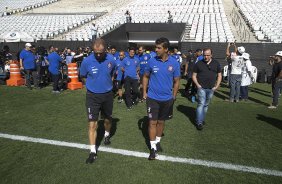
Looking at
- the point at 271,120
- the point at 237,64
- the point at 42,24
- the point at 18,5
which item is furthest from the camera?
the point at 18,5

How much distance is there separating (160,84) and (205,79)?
6.63 feet

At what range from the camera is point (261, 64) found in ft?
58.2

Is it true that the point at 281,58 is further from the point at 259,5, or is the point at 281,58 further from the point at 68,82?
the point at 259,5

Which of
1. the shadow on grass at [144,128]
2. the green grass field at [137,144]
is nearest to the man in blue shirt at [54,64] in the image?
the green grass field at [137,144]

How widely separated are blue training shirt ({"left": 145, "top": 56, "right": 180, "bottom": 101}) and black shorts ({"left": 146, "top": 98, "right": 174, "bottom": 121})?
8 centimetres

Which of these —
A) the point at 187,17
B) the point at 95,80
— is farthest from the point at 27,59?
the point at 187,17

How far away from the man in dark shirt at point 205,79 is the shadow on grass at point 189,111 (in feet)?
2.41

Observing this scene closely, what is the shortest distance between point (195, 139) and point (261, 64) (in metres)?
13.3

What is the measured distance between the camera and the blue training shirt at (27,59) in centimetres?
1175

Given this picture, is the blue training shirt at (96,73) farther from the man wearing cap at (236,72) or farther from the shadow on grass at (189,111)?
the man wearing cap at (236,72)

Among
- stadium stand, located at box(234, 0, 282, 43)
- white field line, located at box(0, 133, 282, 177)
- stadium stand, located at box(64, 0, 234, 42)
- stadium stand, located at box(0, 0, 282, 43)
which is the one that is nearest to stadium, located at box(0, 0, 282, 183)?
white field line, located at box(0, 133, 282, 177)

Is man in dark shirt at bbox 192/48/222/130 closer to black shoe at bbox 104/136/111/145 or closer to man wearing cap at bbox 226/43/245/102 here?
black shoe at bbox 104/136/111/145

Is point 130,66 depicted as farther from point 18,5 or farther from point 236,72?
point 18,5

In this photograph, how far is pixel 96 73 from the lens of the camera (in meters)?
5.09
